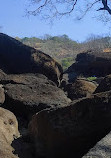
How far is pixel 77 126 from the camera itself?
14.6 ft

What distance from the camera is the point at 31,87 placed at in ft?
25.5

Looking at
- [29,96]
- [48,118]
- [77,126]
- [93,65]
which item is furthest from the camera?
[93,65]

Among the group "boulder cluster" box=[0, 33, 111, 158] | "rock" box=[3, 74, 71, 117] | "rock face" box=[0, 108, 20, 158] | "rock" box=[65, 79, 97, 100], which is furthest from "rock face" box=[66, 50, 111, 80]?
"rock face" box=[0, 108, 20, 158]

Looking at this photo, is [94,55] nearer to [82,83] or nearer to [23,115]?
[82,83]

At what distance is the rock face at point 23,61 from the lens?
31.0 ft

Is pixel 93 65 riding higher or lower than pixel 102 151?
higher

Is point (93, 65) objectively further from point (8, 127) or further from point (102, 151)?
point (102, 151)

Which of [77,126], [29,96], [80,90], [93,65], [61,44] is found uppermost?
[61,44]

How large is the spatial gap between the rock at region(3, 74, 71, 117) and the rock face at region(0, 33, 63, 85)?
125 cm

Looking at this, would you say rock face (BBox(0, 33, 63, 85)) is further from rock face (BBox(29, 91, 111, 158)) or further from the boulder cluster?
rock face (BBox(29, 91, 111, 158))

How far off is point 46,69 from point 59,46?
42105 millimetres

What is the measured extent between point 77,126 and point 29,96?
2.91 m

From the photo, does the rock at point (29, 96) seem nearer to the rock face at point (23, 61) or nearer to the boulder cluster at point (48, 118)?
the boulder cluster at point (48, 118)

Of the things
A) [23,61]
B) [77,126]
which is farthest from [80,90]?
[77,126]
